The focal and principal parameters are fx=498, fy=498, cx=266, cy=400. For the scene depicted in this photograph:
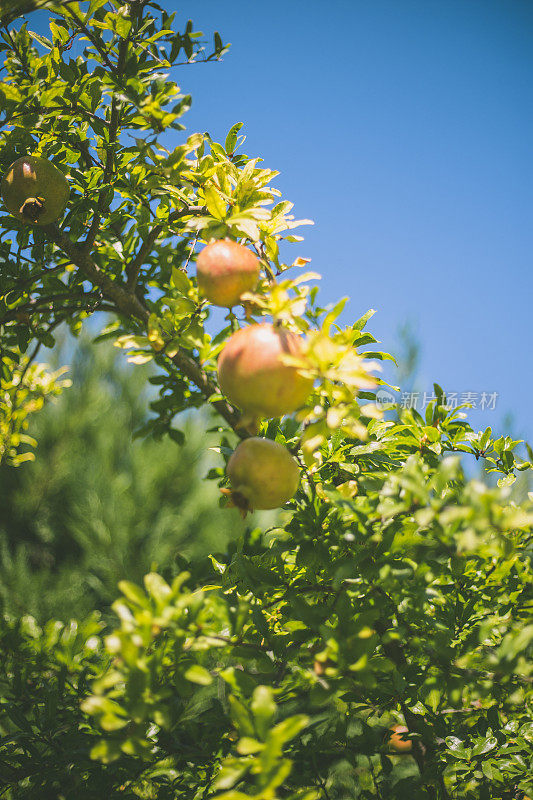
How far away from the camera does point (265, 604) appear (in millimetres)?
640

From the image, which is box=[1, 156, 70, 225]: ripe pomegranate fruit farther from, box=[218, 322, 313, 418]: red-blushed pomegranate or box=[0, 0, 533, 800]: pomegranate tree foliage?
box=[218, 322, 313, 418]: red-blushed pomegranate

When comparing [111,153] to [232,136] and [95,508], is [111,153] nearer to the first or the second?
[232,136]

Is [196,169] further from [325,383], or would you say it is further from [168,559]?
[168,559]

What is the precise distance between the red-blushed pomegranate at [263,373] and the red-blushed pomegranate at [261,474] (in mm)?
40

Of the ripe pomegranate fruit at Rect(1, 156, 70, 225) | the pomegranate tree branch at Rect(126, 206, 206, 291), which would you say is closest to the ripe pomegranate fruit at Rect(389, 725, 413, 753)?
the pomegranate tree branch at Rect(126, 206, 206, 291)

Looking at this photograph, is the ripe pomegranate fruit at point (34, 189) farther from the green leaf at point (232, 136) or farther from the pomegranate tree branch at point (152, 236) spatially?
the green leaf at point (232, 136)

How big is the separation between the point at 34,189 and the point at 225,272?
0.40 m

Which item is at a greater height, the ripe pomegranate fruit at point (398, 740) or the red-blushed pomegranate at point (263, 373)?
the red-blushed pomegranate at point (263, 373)

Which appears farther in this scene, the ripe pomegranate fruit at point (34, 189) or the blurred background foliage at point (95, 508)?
the blurred background foliage at point (95, 508)

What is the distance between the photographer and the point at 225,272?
56 centimetres

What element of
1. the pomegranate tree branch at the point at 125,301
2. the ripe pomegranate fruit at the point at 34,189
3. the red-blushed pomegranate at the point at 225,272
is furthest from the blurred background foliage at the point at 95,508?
the red-blushed pomegranate at the point at 225,272

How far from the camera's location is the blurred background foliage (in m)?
3.63

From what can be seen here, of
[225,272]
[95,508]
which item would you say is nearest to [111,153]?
[225,272]

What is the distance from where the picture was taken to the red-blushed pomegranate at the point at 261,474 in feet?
1.73
